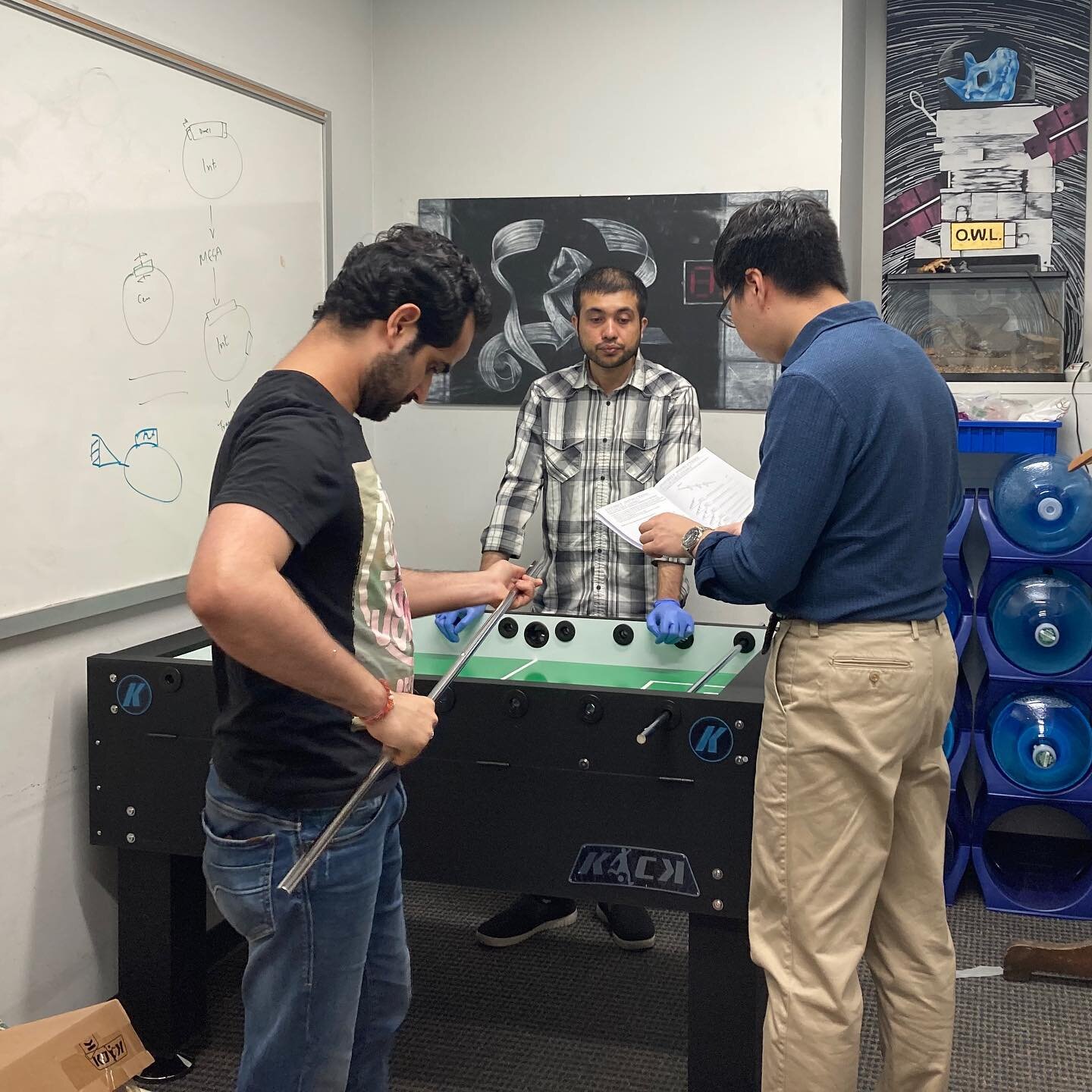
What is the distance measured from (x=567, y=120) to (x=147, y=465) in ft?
5.50

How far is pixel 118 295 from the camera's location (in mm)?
2402

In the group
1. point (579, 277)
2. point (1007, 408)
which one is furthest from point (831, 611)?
point (579, 277)

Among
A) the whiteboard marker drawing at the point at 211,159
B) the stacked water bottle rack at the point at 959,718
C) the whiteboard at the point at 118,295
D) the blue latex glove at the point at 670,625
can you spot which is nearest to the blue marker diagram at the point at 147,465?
the whiteboard at the point at 118,295

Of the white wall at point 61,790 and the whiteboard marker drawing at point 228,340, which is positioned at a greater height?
the whiteboard marker drawing at point 228,340

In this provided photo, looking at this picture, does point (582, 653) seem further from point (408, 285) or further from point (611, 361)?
point (408, 285)

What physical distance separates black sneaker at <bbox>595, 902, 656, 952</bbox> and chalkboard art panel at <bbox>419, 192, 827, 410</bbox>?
141 centimetres

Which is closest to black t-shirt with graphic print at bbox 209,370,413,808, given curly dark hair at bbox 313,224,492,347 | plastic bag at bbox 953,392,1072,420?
curly dark hair at bbox 313,224,492,347

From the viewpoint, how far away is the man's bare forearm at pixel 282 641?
1179 mm

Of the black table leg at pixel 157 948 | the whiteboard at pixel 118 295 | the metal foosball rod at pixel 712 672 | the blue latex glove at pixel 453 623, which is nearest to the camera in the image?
the metal foosball rod at pixel 712 672

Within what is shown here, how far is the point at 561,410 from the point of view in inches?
124

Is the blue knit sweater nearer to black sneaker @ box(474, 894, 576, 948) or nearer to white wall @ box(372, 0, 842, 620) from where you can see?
black sneaker @ box(474, 894, 576, 948)

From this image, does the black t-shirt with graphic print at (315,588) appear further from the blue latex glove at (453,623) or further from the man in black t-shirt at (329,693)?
the blue latex glove at (453,623)

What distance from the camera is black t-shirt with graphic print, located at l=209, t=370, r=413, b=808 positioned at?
4.17ft

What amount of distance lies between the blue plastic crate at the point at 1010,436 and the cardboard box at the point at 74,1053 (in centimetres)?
243
